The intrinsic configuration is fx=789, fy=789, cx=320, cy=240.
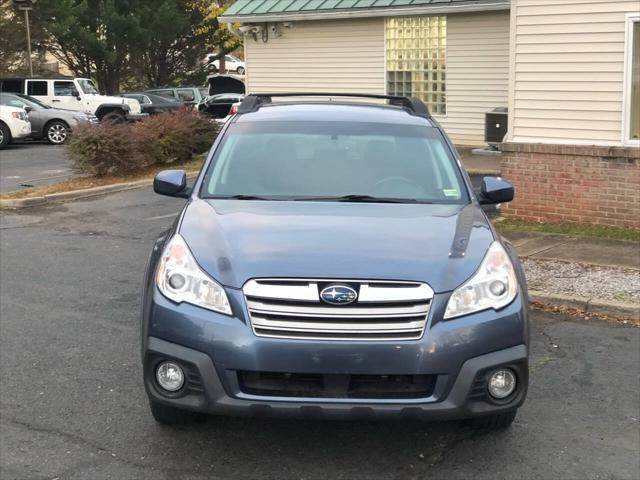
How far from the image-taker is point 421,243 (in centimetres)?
372

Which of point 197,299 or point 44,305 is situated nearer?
point 197,299

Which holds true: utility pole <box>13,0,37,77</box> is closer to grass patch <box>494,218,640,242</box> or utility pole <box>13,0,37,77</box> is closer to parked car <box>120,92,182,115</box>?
parked car <box>120,92,182,115</box>

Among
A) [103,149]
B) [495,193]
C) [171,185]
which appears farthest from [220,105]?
[495,193]

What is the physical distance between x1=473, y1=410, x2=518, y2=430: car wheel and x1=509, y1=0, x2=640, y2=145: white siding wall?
613 centimetres

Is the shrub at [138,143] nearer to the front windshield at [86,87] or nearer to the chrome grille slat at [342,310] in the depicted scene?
the front windshield at [86,87]

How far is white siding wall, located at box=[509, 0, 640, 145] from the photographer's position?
9.12 m

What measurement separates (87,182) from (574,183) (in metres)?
8.75

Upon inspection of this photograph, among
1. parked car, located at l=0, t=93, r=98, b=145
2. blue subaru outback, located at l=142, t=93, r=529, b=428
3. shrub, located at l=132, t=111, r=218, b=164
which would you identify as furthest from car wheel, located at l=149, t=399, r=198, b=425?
parked car, located at l=0, t=93, r=98, b=145

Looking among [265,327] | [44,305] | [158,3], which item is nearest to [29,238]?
[44,305]

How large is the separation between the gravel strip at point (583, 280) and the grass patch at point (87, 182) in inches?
341

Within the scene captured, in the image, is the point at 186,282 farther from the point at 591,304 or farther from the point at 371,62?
the point at 371,62

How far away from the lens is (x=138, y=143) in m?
15.1

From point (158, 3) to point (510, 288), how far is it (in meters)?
35.3

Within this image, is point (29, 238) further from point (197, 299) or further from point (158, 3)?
point (158, 3)
